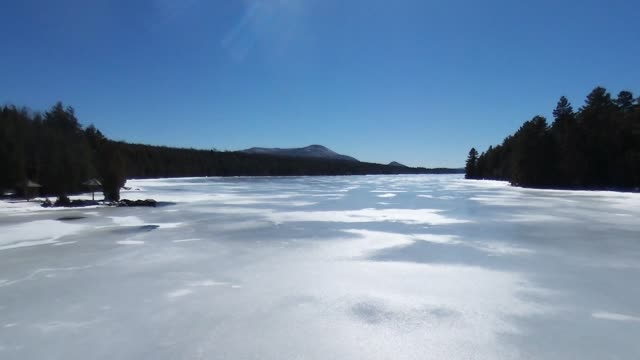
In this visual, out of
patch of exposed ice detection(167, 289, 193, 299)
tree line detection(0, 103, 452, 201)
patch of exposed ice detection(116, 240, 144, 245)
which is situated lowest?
patch of exposed ice detection(116, 240, 144, 245)

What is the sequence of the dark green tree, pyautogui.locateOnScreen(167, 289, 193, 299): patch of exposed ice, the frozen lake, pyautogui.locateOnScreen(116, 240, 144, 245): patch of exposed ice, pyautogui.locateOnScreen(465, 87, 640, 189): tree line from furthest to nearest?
the dark green tree < pyautogui.locateOnScreen(465, 87, 640, 189): tree line < pyautogui.locateOnScreen(116, 240, 144, 245): patch of exposed ice < pyautogui.locateOnScreen(167, 289, 193, 299): patch of exposed ice < the frozen lake

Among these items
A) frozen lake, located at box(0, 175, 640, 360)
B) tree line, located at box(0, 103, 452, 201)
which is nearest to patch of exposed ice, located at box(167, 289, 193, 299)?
frozen lake, located at box(0, 175, 640, 360)

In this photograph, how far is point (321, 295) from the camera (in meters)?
8.65

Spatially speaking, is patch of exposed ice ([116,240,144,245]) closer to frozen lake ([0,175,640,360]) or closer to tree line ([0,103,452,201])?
frozen lake ([0,175,640,360])

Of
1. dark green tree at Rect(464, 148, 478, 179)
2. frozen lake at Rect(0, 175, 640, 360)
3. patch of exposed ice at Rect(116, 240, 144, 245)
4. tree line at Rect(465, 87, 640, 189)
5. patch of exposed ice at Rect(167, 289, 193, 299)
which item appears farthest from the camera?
dark green tree at Rect(464, 148, 478, 179)

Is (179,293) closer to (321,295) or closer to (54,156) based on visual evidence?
(321,295)

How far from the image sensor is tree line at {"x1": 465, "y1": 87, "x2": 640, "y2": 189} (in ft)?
198

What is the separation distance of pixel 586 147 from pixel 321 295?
66.4m

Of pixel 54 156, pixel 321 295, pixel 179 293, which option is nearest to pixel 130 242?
pixel 179 293

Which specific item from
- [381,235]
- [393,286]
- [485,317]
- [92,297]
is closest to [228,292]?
[92,297]

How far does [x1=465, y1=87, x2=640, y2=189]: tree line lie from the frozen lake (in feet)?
169

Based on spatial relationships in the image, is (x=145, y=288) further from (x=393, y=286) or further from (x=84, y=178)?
(x=84, y=178)

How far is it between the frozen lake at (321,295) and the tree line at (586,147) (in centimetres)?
5159

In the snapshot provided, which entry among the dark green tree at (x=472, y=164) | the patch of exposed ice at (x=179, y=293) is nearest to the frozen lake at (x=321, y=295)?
the patch of exposed ice at (x=179, y=293)
